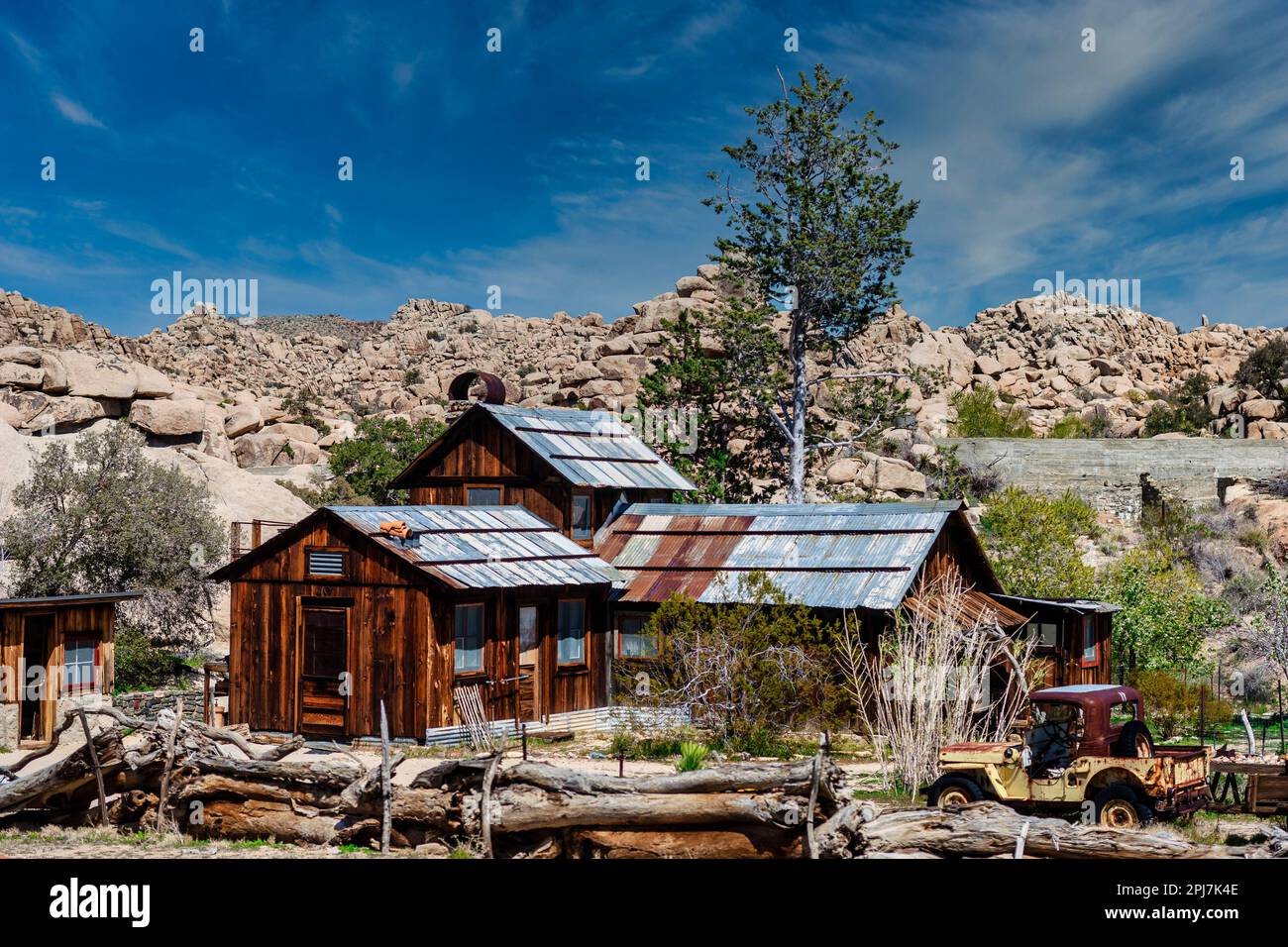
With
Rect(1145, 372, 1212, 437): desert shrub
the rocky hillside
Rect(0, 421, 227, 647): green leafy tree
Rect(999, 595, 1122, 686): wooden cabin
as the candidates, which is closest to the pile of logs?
Rect(999, 595, 1122, 686): wooden cabin

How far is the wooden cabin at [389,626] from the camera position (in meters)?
21.2

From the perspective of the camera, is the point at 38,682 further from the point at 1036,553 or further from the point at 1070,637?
the point at 1036,553

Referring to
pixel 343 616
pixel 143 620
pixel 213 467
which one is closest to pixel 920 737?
pixel 343 616

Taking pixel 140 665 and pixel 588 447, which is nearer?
pixel 140 665

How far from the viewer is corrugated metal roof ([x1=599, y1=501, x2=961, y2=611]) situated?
22.8m

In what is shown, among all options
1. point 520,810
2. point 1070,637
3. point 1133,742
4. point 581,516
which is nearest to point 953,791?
point 1133,742

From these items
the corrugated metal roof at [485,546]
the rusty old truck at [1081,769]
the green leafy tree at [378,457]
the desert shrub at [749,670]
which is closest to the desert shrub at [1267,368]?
the green leafy tree at [378,457]

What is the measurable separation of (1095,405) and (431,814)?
73.7m

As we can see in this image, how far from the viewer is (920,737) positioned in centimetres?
1634

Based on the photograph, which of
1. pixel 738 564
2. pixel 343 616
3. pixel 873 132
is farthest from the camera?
pixel 873 132

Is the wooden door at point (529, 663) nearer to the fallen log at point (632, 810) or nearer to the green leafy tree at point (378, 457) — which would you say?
the fallen log at point (632, 810)

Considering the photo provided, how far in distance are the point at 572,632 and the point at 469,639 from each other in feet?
9.33

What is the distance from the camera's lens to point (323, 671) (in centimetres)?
2189
